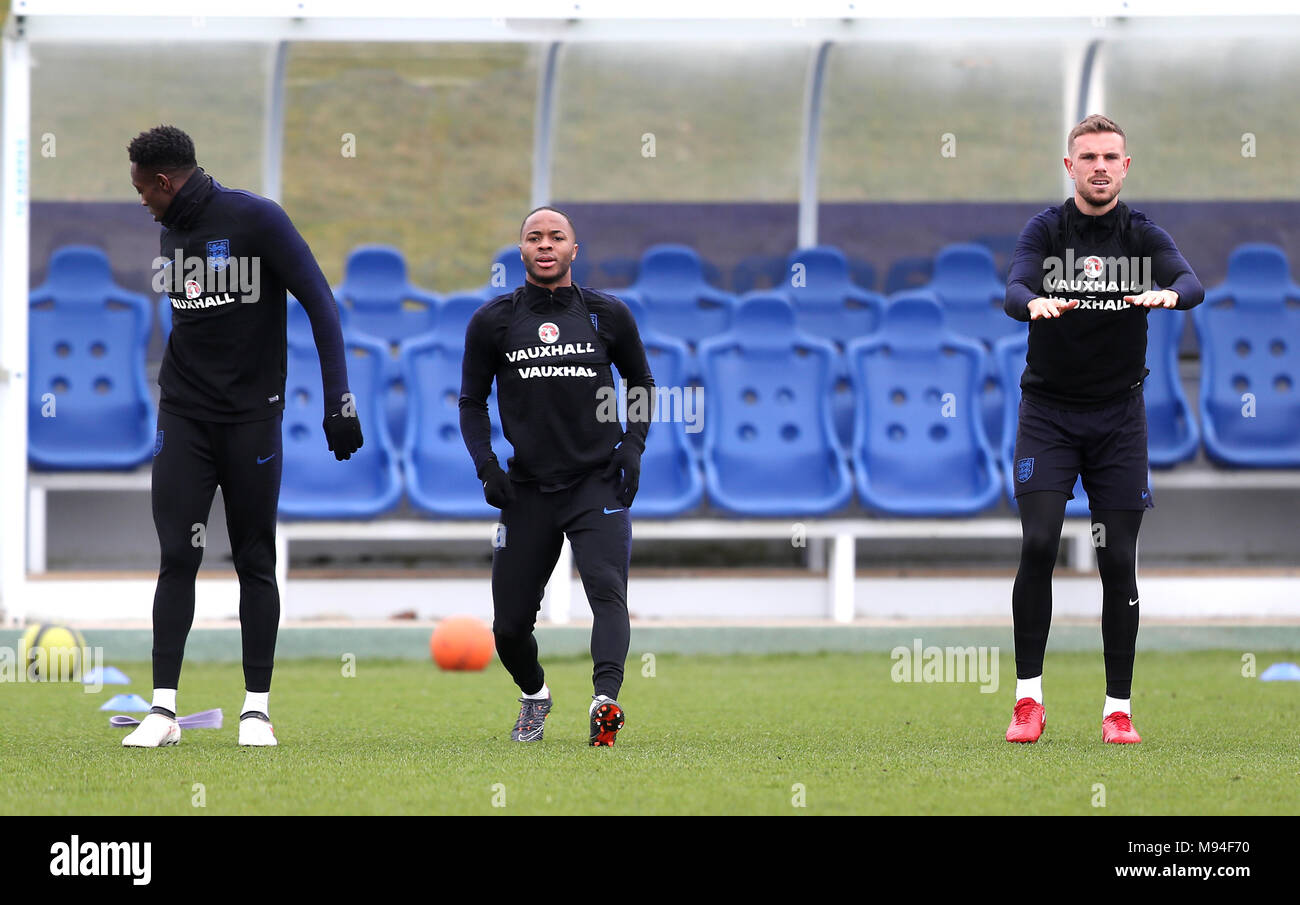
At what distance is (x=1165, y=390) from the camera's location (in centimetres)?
1094

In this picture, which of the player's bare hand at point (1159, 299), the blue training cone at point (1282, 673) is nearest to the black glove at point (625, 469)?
the player's bare hand at point (1159, 299)

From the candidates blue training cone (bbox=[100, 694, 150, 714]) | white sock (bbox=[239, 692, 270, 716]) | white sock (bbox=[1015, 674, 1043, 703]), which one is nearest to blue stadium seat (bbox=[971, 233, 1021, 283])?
white sock (bbox=[1015, 674, 1043, 703])

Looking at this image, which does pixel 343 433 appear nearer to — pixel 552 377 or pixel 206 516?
pixel 206 516

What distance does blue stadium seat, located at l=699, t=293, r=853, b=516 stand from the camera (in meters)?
10.5

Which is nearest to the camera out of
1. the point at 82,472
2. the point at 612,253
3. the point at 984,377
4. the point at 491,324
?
the point at 491,324

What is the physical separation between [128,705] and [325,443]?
12.4 feet

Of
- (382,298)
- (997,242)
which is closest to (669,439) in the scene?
(382,298)

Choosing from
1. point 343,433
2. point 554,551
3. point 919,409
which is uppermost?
point 919,409

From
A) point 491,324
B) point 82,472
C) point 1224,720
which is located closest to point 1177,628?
point 1224,720

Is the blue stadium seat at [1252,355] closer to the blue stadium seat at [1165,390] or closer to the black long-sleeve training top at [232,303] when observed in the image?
the blue stadium seat at [1165,390]

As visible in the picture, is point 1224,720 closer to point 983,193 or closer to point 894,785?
point 894,785

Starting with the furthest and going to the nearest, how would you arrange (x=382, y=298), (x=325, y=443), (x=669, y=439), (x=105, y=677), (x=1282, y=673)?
(x=382, y=298) → (x=669, y=439) → (x=325, y=443) → (x=1282, y=673) → (x=105, y=677)
